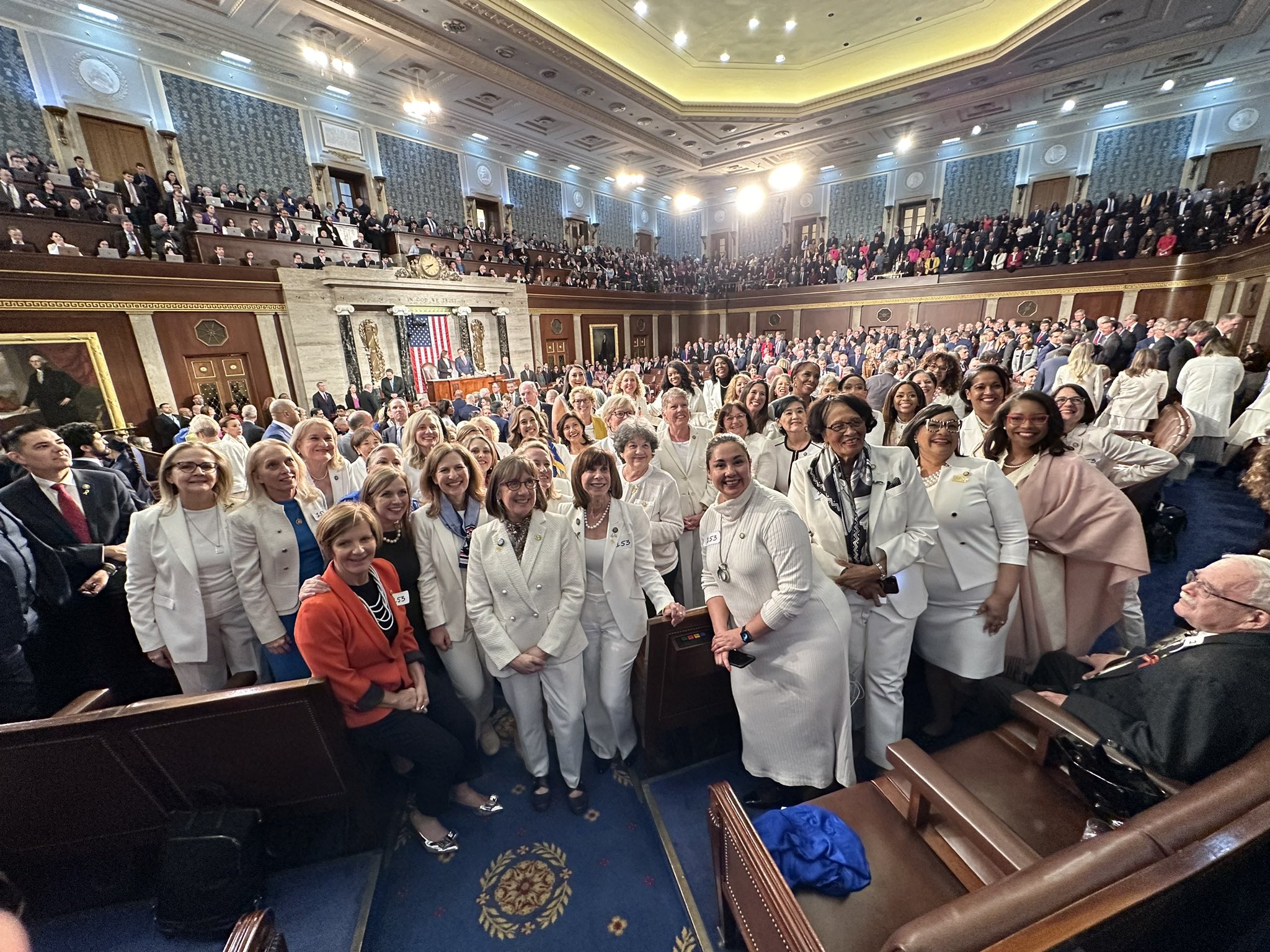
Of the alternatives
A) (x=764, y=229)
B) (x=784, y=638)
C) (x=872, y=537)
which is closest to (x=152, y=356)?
(x=784, y=638)

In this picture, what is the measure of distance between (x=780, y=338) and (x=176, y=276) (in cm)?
1559

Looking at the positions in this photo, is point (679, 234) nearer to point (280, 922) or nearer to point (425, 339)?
point (425, 339)

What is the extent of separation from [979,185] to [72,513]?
24.1 m

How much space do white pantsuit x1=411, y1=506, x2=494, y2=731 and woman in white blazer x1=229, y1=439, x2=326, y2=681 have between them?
0.59 meters

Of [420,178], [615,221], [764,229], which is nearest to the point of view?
[420,178]

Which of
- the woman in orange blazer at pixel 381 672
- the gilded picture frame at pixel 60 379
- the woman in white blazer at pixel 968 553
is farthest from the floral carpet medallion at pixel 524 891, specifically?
the gilded picture frame at pixel 60 379

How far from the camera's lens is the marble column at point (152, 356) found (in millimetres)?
8820

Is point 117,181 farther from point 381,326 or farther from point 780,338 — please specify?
point 780,338

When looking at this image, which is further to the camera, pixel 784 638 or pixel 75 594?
pixel 75 594

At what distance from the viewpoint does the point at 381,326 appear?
12109 mm

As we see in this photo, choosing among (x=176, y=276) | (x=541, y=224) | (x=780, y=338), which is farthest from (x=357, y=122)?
(x=780, y=338)

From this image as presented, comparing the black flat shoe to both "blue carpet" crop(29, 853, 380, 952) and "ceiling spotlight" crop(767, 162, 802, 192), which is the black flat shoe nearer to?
"blue carpet" crop(29, 853, 380, 952)

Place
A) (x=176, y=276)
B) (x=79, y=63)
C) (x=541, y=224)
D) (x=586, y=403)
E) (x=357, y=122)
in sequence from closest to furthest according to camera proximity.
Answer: (x=586, y=403) < (x=176, y=276) < (x=79, y=63) < (x=357, y=122) < (x=541, y=224)

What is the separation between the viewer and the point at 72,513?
9.55ft
